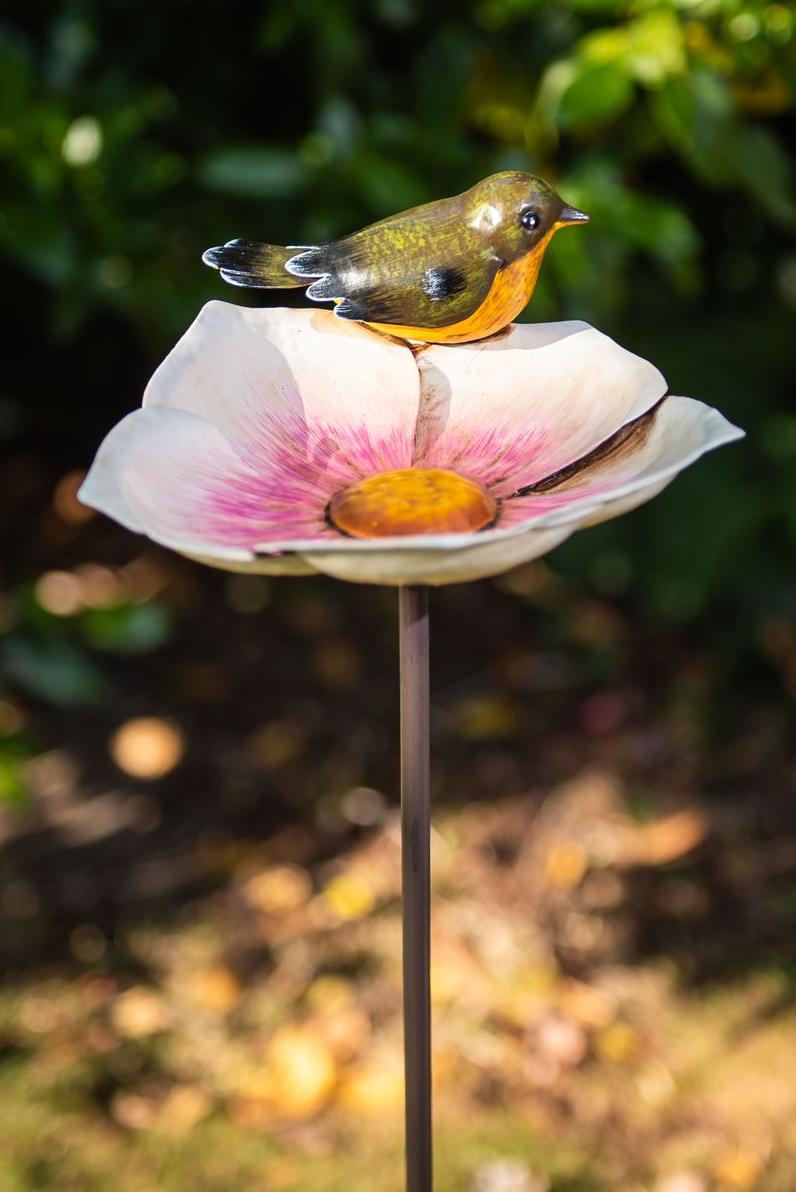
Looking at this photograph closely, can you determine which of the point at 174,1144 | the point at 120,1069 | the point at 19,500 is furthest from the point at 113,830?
the point at 19,500

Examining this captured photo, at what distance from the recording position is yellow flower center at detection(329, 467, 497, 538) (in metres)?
0.69

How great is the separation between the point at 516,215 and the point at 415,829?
14.9 inches

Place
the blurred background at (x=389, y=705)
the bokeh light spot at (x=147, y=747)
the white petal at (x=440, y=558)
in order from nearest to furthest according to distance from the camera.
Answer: the white petal at (x=440, y=558) < the blurred background at (x=389, y=705) < the bokeh light spot at (x=147, y=747)

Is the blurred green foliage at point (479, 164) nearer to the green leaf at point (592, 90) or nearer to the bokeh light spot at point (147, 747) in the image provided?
the green leaf at point (592, 90)

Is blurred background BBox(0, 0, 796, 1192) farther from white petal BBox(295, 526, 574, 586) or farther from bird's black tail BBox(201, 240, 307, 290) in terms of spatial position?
white petal BBox(295, 526, 574, 586)

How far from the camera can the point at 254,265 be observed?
0.78 metres

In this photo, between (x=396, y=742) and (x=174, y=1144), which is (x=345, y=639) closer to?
(x=396, y=742)

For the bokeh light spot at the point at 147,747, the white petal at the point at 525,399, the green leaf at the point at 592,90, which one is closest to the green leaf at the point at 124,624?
the bokeh light spot at the point at 147,747

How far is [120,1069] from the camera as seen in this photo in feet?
5.41

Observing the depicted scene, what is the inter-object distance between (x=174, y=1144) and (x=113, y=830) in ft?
1.96

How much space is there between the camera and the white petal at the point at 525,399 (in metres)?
0.78

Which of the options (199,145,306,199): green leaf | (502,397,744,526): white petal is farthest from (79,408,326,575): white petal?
(199,145,306,199): green leaf

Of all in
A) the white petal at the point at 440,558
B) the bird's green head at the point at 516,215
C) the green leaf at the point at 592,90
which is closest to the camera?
the white petal at the point at 440,558

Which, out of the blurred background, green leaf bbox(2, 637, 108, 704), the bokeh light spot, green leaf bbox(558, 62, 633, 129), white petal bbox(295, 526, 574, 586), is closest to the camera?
white petal bbox(295, 526, 574, 586)
